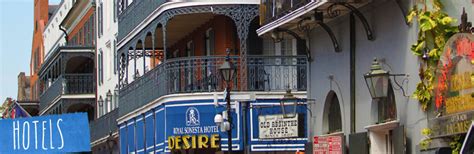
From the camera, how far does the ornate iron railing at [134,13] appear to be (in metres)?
35.2

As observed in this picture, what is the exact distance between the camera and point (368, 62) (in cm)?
2084

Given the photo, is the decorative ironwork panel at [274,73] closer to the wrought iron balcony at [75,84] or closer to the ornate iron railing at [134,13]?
the ornate iron railing at [134,13]

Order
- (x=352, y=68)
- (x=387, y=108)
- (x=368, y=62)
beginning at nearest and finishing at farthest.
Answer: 1. (x=387, y=108)
2. (x=368, y=62)
3. (x=352, y=68)

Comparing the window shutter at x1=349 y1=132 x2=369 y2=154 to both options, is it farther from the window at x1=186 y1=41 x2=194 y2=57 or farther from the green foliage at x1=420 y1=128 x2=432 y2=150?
the window at x1=186 y1=41 x2=194 y2=57

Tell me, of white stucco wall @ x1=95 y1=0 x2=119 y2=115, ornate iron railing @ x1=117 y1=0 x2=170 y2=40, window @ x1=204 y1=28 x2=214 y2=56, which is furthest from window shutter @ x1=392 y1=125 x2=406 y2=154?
white stucco wall @ x1=95 y1=0 x2=119 y2=115

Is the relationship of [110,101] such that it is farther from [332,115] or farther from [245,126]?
[332,115]

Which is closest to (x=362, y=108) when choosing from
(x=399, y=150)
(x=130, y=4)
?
(x=399, y=150)

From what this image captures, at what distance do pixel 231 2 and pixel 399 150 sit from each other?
13.5 m

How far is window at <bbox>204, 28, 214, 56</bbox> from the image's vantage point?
3581 cm

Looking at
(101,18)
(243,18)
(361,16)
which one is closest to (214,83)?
(243,18)

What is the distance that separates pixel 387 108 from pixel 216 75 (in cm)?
1318

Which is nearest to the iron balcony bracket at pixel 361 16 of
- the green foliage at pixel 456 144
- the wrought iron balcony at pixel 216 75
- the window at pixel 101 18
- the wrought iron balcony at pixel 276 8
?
the wrought iron balcony at pixel 276 8

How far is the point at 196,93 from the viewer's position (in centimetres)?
3297

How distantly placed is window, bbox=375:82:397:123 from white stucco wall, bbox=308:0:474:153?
0.83 ft
